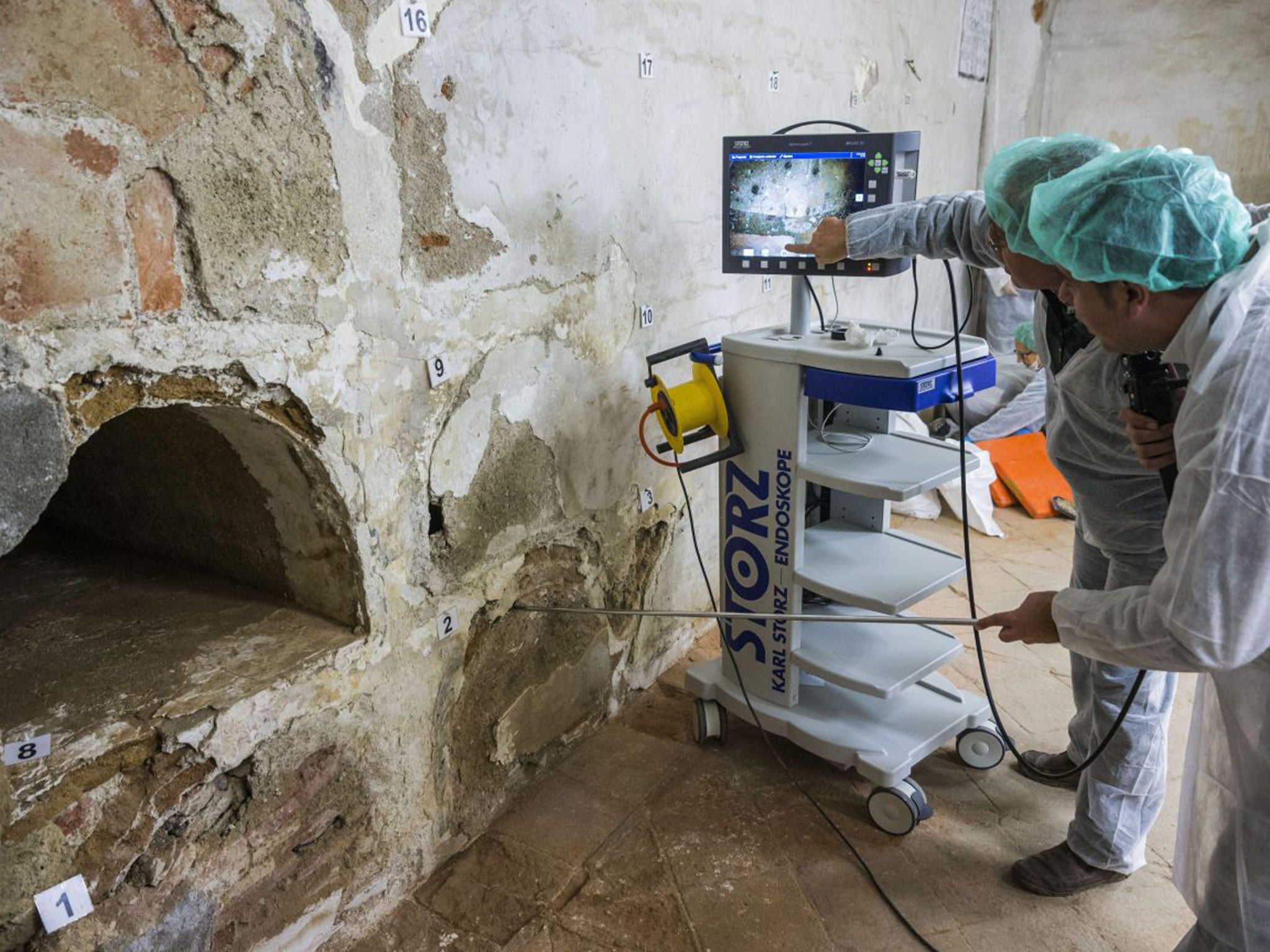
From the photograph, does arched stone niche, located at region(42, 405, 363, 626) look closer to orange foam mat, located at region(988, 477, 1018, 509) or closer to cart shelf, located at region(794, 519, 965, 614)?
cart shelf, located at region(794, 519, 965, 614)

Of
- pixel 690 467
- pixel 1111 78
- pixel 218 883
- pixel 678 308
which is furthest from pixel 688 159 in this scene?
pixel 1111 78

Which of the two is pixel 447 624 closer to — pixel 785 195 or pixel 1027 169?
pixel 785 195

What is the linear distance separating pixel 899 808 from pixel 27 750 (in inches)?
76.1

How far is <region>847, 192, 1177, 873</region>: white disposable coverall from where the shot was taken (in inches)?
76.1

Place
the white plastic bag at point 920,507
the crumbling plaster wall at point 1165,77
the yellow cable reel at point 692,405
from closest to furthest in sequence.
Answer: the yellow cable reel at point 692,405 < the white plastic bag at point 920,507 < the crumbling plaster wall at point 1165,77

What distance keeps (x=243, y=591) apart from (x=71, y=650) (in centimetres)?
38

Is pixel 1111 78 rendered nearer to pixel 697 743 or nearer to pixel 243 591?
pixel 697 743

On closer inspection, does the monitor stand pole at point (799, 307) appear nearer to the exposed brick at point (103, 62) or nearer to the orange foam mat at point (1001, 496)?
the exposed brick at point (103, 62)

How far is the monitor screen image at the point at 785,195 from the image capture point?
2.26m

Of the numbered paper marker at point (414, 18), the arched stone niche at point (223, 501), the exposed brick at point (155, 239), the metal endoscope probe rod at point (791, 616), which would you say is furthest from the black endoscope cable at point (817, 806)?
the exposed brick at point (155, 239)

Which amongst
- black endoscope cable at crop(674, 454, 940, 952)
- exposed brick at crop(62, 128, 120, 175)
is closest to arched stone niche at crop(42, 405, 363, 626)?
exposed brick at crop(62, 128, 120, 175)

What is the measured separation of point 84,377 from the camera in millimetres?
1419

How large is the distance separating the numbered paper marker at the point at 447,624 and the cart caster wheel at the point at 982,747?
1491mm

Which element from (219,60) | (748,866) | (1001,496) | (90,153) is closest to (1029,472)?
(1001,496)
